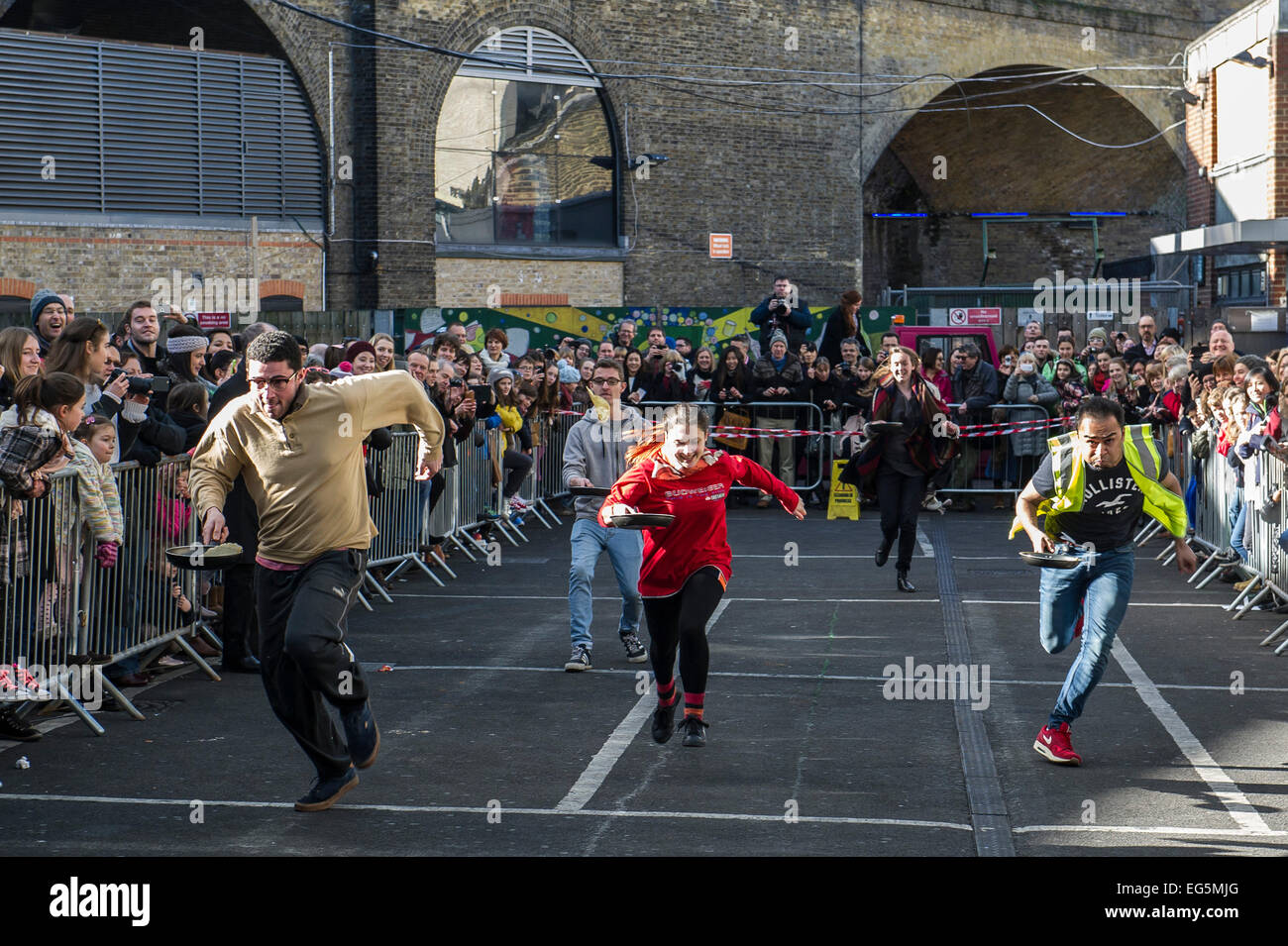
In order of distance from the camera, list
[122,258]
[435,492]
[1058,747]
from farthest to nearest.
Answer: [122,258] < [435,492] < [1058,747]

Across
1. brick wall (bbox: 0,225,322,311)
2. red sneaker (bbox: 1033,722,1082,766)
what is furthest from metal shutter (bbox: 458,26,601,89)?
red sneaker (bbox: 1033,722,1082,766)

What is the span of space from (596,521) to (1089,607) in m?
3.63

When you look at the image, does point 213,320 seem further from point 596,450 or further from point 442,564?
point 596,450

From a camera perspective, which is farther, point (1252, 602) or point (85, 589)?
point (1252, 602)

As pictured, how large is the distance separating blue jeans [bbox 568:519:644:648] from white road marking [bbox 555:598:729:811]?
892mm

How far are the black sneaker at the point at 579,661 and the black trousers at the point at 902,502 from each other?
4092mm

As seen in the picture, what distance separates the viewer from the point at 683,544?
806cm

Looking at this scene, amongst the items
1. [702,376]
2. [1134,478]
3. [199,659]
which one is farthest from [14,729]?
[702,376]

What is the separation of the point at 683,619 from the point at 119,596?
11.6 ft

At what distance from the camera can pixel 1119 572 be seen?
25.5 ft

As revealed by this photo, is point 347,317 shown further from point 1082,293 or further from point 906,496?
point 1082,293

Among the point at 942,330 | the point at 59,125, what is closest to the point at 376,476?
the point at 942,330
